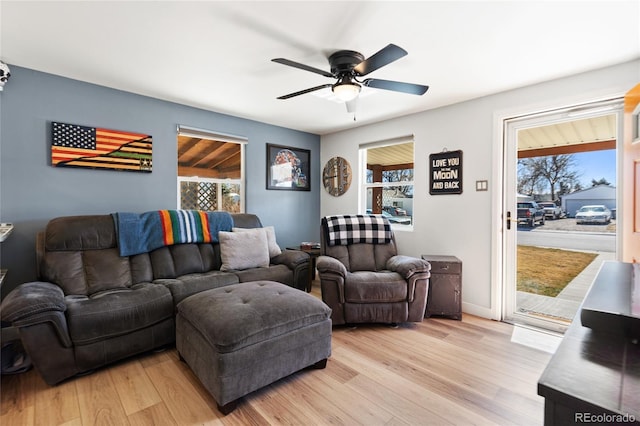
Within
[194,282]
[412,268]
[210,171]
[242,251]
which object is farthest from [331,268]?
[210,171]

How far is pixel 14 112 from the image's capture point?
2426 mm

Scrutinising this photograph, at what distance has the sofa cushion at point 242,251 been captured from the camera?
299cm

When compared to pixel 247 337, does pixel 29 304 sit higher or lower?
higher

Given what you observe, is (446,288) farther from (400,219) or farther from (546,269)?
(400,219)

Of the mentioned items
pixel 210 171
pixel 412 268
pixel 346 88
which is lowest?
pixel 412 268

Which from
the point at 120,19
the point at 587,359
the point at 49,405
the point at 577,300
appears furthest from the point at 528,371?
the point at 120,19

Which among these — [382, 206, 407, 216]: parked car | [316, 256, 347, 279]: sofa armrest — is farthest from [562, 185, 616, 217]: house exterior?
[316, 256, 347, 279]: sofa armrest

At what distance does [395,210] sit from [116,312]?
3.29 meters

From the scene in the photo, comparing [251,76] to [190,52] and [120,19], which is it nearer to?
[190,52]

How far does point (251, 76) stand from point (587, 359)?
2773 millimetres

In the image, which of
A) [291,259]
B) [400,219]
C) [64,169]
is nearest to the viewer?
[64,169]

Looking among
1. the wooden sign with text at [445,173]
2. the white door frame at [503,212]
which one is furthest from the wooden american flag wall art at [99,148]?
the white door frame at [503,212]

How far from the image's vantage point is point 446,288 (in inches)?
117

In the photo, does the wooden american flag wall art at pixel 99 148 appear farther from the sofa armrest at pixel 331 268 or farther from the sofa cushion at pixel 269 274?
the sofa armrest at pixel 331 268
